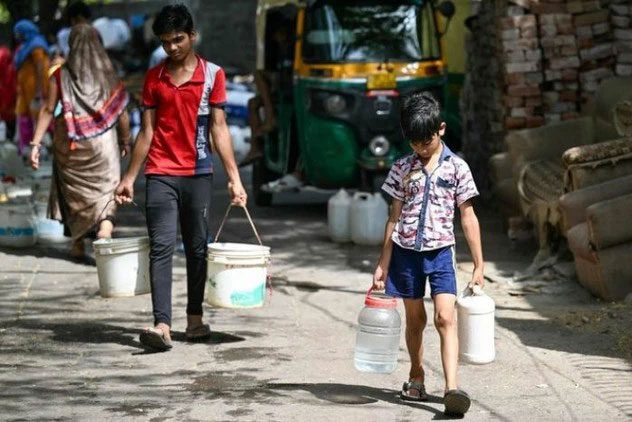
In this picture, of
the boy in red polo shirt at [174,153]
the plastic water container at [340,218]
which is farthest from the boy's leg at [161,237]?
the plastic water container at [340,218]

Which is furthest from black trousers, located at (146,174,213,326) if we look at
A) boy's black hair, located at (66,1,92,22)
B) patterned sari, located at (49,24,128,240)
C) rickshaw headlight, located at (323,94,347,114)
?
rickshaw headlight, located at (323,94,347,114)

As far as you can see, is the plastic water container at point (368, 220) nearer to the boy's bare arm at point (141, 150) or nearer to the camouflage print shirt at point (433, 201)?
the boy's bare arm at point (141, 150)

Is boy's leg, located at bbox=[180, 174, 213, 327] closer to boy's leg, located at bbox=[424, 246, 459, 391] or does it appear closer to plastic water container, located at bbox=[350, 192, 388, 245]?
boy's leg, located at bbox=[424, 246, 459, 391]

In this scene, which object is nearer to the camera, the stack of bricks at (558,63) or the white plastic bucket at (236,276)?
the white plastic bucket at (236,276)

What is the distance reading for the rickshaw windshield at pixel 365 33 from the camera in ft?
51.3

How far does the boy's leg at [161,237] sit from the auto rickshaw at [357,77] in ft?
20.3

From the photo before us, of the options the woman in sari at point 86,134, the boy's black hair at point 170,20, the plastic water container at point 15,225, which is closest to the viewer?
the boy's black hair at point 170,20

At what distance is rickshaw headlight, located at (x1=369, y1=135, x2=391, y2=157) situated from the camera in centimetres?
1542

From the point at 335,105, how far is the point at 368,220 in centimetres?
197

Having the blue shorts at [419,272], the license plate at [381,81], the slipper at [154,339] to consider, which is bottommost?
the slipper at [154,339]

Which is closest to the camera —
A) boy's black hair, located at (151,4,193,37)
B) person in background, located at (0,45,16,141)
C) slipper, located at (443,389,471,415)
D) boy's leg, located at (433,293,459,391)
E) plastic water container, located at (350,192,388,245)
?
slipper, located at (443,389,471,415)

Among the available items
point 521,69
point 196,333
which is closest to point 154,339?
point 196,333

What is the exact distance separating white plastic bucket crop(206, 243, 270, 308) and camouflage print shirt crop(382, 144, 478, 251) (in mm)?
1802

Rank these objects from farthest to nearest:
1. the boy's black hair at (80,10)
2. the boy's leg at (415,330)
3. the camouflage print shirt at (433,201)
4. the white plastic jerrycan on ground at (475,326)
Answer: the boy's black hair at (80,10) → the white plastic jerrycan on ground at (475,326) → the boy's leg at (415,330) → the camouflage print shirt at (433,201)
